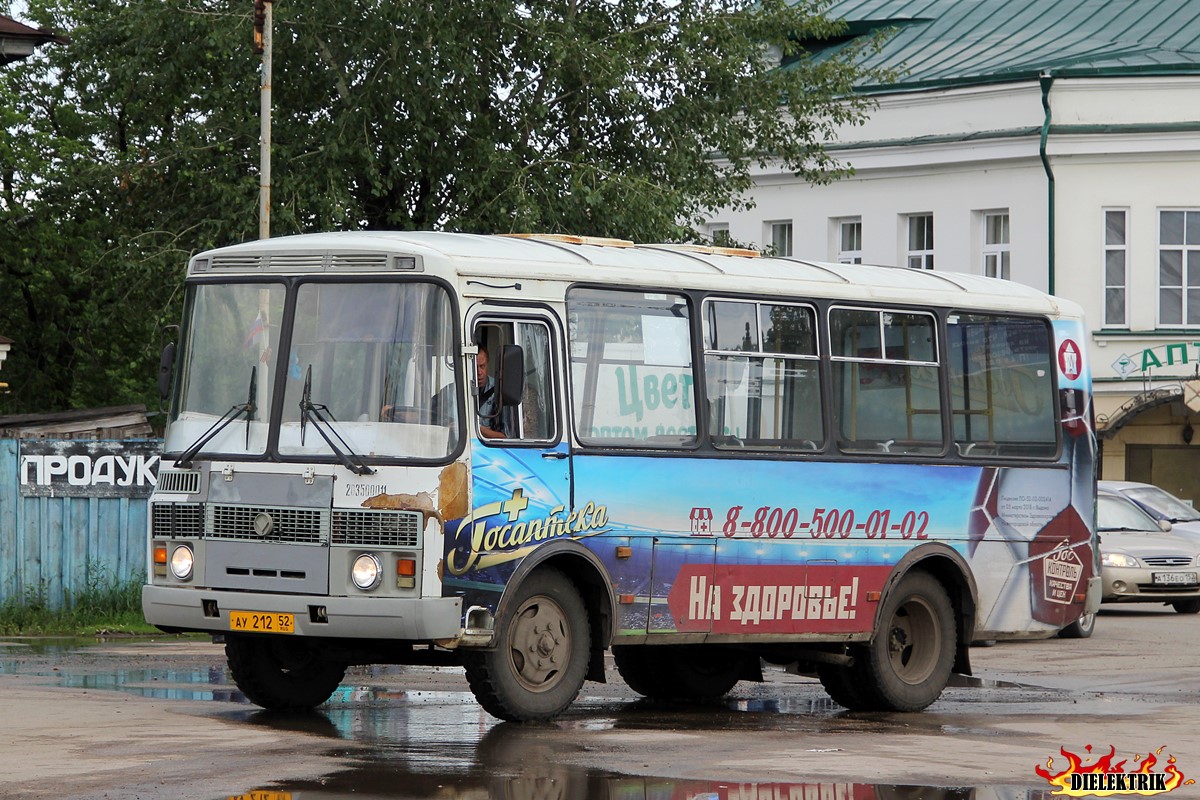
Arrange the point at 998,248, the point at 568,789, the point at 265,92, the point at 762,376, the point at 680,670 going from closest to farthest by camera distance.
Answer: the point at 568,789 → the point at 762,376 → the point at 680,670 → the point at 265,92 → the point at 998,248

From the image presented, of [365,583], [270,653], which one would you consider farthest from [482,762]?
[270,653]

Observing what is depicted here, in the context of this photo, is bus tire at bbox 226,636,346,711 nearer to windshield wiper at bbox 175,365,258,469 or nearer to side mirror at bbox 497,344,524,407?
windshield wiper at bbox 175,365,258,469

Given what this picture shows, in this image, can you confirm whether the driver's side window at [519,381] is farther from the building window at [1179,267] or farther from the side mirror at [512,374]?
the building window at [1179,267]

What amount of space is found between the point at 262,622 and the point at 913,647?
16.9ft

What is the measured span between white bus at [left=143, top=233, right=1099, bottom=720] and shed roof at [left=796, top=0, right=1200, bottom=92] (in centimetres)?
2206

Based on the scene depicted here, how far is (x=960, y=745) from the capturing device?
12758 millimetres

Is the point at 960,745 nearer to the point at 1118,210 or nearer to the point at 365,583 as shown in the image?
the point at 365,583

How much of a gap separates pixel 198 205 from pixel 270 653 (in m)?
16.3

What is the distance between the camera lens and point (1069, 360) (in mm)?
16750

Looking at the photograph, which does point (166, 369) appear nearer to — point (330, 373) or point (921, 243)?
point (330, 373)

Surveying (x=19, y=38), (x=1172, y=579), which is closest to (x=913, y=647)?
(x=1172, y=579)

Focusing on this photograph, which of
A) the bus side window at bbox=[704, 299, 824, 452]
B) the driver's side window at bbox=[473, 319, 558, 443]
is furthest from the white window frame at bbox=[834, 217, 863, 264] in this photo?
the driver's side window at bbox=[473, 319, 558, 443]

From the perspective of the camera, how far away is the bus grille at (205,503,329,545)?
12.7 m

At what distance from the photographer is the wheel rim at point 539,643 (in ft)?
42.9
